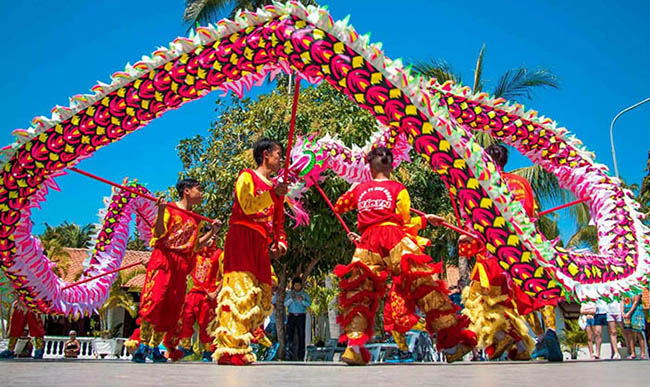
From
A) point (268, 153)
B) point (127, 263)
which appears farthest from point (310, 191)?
point (127, 263)

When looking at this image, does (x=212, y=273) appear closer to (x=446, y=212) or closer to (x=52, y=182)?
(x=52, y=182)

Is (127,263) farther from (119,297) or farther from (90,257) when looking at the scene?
(90,257)

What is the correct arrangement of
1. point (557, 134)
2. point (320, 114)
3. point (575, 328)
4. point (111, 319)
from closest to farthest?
point (557, 134), point (320, 114), point (575, 328), point (111, 319)

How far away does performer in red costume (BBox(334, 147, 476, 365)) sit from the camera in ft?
16.2

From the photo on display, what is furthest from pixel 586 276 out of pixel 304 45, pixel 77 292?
pixel 77 292

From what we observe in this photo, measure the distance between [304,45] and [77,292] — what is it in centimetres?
397

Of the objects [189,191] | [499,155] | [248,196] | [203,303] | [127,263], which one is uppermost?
[127,263]

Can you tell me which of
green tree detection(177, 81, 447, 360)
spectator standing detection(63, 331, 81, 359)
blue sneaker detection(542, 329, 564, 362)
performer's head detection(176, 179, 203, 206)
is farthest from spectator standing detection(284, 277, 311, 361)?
spectator standing detection(63, 331, 81, 359)

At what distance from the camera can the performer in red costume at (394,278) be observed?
493 centimetres

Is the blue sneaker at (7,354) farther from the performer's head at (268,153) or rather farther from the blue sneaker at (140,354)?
the performer's head at (268,153)

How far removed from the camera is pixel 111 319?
85.6 ft

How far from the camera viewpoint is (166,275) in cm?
559

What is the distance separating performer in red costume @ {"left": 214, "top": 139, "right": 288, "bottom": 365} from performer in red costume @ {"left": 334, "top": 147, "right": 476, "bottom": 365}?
26.8 inches

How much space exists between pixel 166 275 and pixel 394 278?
2162 mm
